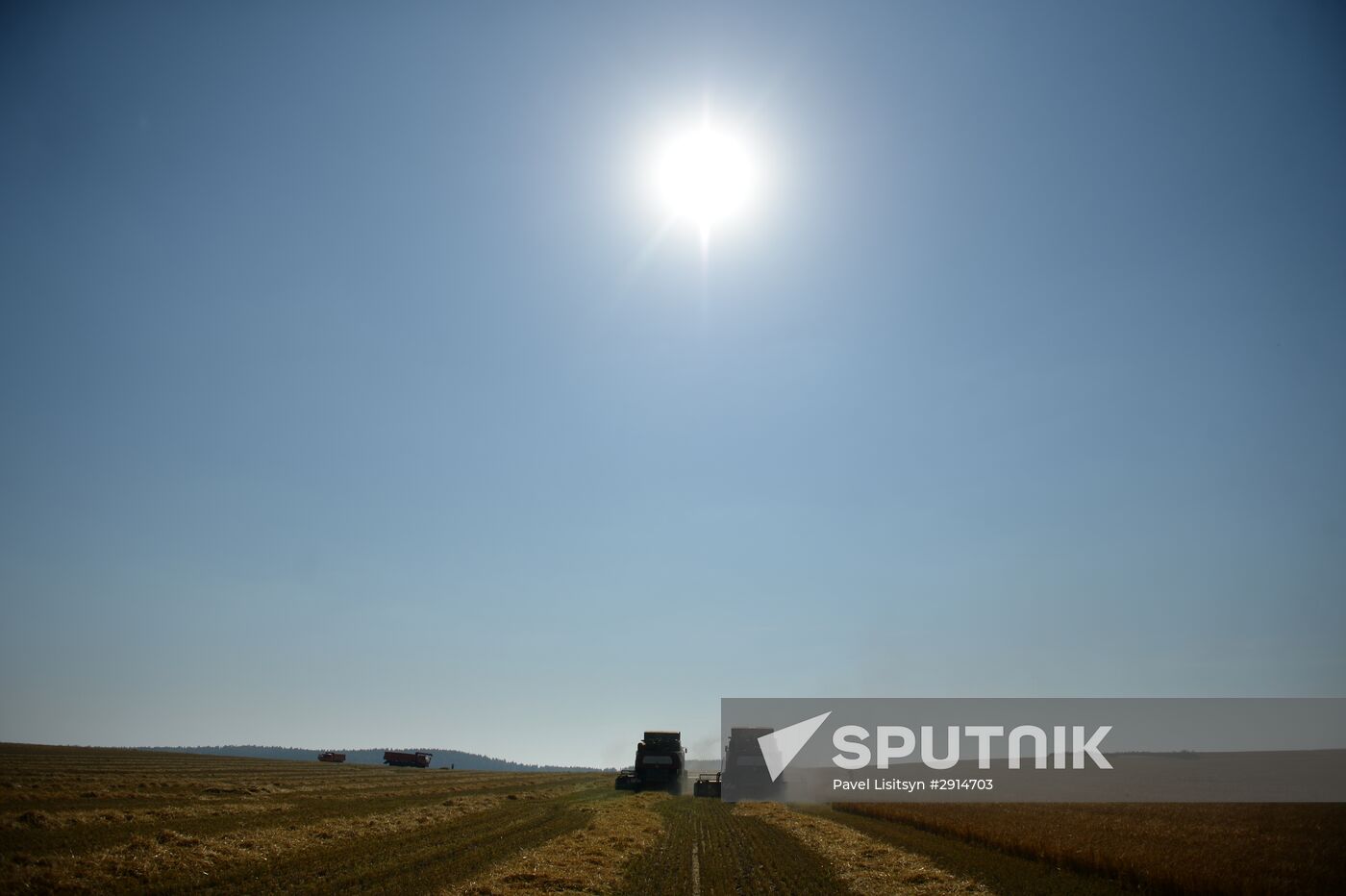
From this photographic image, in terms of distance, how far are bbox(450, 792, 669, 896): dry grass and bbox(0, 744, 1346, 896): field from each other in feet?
0.28

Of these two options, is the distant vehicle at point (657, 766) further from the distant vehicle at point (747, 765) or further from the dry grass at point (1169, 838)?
the dry grass at point (1169, 838)

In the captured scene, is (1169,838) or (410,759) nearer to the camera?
(1169,838)

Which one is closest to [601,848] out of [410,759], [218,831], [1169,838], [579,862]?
[579,862]

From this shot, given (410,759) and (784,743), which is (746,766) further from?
(410,759)

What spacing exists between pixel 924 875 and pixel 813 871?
113 inches

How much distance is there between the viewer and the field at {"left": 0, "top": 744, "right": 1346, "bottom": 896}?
15.5m

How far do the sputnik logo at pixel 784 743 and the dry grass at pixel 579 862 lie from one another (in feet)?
67.5

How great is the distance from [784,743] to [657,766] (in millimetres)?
9105

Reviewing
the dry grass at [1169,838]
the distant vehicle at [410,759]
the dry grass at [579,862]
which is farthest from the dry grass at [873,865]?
the distant vehicle at [410,759]

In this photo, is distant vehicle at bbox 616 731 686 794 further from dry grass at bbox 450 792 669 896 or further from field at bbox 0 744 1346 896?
dry grass at bbox 450 792 669 896

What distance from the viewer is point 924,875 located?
18.3 metres

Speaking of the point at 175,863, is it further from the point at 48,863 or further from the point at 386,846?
the point at 386,846

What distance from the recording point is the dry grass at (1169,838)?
685 inches

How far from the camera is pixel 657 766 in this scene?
4962 centimetres
